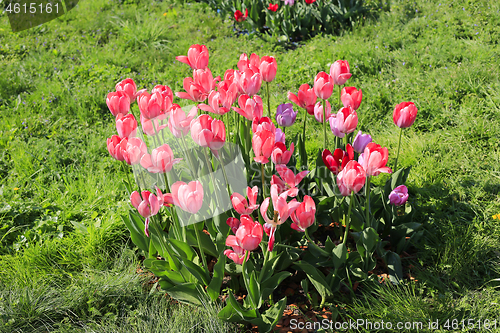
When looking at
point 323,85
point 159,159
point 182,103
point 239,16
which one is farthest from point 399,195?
point 239,16

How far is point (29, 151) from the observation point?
355 centimetres

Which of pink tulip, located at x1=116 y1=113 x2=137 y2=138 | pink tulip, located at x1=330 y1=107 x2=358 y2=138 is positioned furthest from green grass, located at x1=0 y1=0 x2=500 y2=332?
pink tulip, located at x1=116 y1=113 x2=137 y2=138

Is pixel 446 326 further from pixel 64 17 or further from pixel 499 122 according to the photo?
pixel 64 17

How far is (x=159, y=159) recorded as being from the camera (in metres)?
1.53

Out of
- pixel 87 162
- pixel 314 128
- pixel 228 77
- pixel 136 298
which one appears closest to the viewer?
pixel 228 77

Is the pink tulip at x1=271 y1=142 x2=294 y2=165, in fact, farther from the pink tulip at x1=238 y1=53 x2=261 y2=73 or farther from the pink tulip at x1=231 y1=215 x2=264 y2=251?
the pink tulip at x1=238 y1=53 x2=261 y2=73

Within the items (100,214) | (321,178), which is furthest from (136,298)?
(321,178)

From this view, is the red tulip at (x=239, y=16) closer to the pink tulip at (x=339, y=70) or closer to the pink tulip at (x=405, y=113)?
the pink tulip at (x=339, y=70)

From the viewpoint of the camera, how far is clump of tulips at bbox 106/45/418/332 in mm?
1545

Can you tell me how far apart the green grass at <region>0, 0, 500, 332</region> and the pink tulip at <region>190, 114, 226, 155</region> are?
86 cm

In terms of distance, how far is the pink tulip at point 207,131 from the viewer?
1.53m

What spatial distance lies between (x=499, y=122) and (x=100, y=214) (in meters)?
3.43

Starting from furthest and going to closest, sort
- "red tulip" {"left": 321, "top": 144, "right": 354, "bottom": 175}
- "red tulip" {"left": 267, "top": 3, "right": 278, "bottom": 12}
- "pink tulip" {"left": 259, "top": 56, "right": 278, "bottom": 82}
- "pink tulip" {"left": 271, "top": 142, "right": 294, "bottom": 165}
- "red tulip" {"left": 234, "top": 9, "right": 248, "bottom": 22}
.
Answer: "red tulip" {"left": 234, "top": 9, "right": 248, "bottom": 22}
"red tulip" {"left": 267, "top": 3, "right": 278, "bottom": 12}
"pink tulip" {"left": 259, "top": 56, "right": 278, "bottom": 82}
"red tulip" {"left": 321, "top": 144, "right": 354, "bottom": 175}
"pink tulip" {"left": 271, "top": 142, "right": 294, "bottom": 165}

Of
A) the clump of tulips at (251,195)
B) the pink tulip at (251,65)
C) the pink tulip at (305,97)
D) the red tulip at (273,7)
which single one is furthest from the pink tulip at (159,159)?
the red tulip at (273,7)
